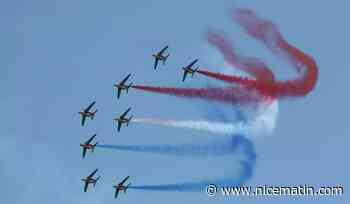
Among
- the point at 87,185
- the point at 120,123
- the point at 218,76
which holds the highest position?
the point at 218,76

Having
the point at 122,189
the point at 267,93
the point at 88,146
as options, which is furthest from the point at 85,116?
the point at 267,93

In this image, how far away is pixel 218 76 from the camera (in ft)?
266

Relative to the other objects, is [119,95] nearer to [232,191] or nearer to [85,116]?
[85,116]

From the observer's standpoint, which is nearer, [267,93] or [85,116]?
[267,93]

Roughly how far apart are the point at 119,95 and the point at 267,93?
21.2 m

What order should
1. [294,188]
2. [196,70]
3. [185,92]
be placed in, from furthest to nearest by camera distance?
[196,70], [185,92], [294,188]

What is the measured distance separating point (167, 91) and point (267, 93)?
34.6 feet

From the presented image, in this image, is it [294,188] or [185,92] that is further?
[185,92]

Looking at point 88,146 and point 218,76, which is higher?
point 218,76

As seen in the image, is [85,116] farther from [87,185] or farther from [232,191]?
[232,191]

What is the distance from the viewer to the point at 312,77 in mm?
79062

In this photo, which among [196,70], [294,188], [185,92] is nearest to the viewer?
[294,188]

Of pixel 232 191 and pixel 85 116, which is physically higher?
pixel 85 116

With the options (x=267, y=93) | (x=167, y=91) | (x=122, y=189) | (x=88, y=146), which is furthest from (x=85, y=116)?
(x=267, y=93)
